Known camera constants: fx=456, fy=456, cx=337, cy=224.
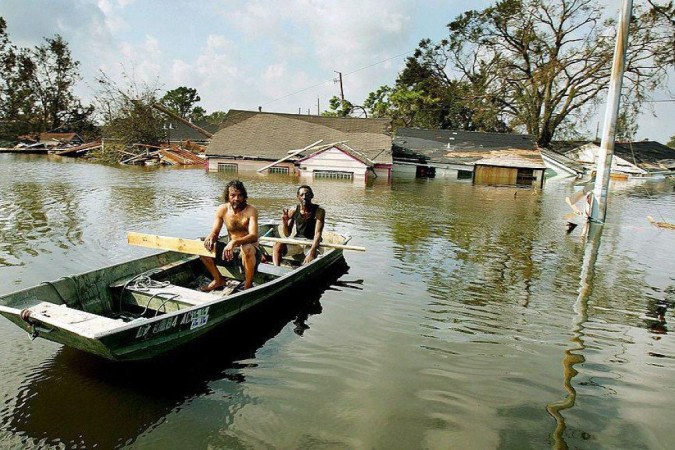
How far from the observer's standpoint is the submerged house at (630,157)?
145 ft

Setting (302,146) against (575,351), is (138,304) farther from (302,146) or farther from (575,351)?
(302,146)

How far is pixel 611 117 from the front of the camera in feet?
48.8

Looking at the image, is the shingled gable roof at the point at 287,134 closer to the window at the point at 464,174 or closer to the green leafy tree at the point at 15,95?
the window at the point at 464,174

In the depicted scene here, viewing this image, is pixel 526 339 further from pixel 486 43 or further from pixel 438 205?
pixel 486 43

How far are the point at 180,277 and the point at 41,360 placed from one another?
2.30 metres

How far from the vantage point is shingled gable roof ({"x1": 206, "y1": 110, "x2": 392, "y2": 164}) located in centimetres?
3528

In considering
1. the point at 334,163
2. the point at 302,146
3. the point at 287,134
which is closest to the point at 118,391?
the point at 334,163

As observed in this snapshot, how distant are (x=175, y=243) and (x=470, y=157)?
1369 inches

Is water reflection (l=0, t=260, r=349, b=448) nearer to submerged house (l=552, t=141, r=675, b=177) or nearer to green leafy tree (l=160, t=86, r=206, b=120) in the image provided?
submerged house (l=552, t=141, r=675, b=177)

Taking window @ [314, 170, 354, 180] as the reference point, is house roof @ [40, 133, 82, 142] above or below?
above

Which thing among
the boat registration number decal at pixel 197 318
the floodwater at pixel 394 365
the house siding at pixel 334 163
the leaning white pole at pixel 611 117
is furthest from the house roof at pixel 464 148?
the boat registration number decal at pixel 197 318

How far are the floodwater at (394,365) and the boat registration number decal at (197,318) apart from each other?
1.57 feet

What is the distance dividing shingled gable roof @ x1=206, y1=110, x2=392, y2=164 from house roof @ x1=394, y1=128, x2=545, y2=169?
3.31 meters

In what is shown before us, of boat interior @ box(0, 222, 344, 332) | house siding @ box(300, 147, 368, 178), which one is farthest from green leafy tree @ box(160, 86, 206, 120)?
boat interior @ box(0, 222, 344, 332)
